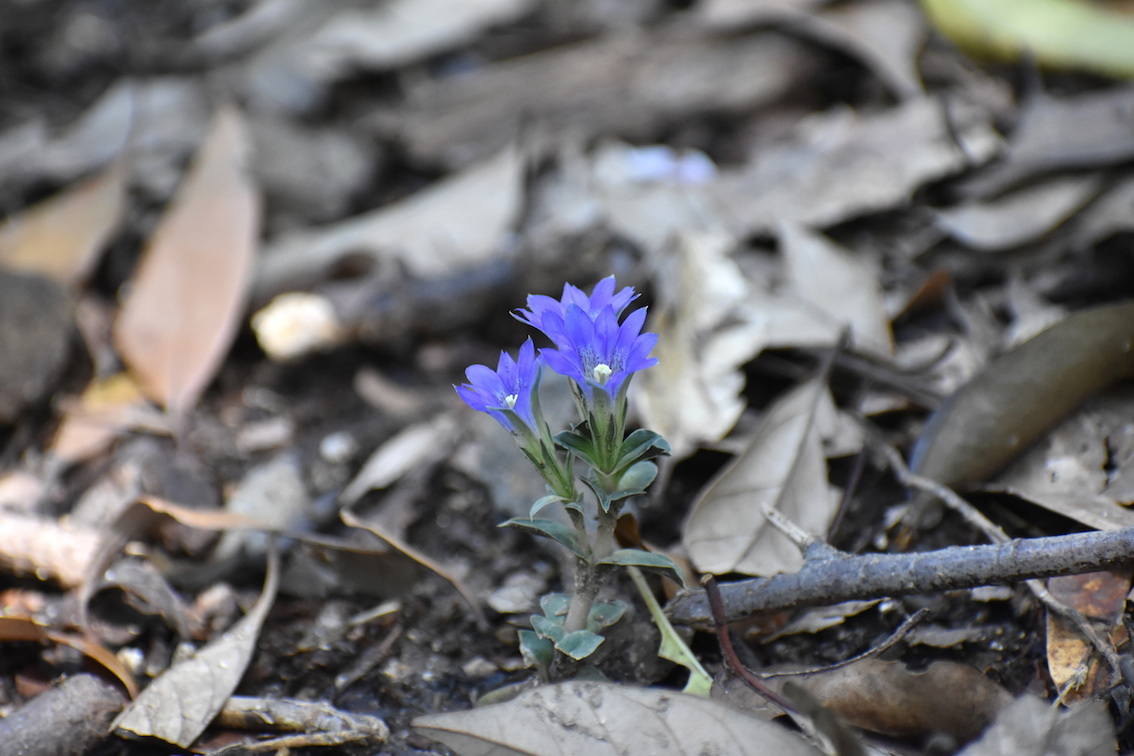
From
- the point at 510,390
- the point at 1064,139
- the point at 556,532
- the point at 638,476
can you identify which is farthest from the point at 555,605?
the point at 1064,139

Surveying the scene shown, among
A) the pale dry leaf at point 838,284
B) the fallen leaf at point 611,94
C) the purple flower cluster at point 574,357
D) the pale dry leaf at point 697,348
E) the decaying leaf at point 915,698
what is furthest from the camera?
the fallen leaf at point 611,94

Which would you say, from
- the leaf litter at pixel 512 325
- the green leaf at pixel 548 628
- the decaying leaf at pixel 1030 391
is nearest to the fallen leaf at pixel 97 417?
the leaf litter at pixel 512 325

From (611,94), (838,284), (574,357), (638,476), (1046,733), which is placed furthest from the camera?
(611,94)

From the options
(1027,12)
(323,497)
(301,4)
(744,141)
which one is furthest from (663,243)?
(301,4)

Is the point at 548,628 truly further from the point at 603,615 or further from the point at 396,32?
the point at 396,32

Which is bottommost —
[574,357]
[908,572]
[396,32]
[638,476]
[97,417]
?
[97,417]

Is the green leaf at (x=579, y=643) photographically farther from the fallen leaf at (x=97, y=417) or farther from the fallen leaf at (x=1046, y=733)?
the fallen leaf at (x=97, y=417)
